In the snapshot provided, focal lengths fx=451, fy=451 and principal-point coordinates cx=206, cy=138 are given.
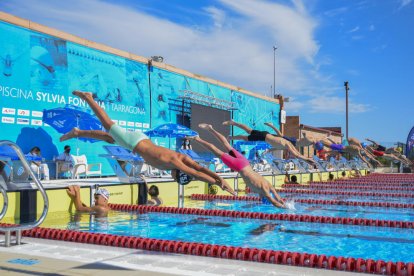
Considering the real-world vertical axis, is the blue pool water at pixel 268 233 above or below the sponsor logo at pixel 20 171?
below

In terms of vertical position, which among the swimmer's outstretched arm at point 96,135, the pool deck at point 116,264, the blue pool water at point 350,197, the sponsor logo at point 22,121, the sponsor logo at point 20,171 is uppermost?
the sponsor logo at point 22,121

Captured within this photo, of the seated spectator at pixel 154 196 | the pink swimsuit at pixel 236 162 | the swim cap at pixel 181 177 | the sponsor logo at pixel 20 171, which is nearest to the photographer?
the swim cap at pixel 181 177

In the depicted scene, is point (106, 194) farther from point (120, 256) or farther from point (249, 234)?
point (120, 256)

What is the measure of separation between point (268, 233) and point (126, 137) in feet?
11.7

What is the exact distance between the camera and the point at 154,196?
9.99 m

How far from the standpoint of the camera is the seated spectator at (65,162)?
11922 millimetres

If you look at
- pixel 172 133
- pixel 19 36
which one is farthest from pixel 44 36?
pixel 172 133

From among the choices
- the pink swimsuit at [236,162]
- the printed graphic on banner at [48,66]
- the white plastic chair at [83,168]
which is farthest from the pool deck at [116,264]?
the printed graphic on banner at [48,66]

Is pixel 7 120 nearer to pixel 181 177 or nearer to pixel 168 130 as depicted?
pixel 168 130

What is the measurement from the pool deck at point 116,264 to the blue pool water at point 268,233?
1.98 m

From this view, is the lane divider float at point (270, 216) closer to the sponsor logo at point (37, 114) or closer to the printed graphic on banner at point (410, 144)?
the sponsor logo at point (37, 114)

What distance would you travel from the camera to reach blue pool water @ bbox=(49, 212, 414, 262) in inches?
238

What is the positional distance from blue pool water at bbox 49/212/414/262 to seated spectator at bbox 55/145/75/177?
13.5ft

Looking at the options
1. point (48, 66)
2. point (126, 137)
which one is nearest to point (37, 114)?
point (48, 66)
